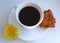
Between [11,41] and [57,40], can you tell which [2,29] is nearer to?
[11,41]

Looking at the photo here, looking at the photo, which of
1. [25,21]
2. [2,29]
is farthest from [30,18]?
[2,29]

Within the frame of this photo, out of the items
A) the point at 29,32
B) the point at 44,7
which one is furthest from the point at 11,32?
the point at 44,7

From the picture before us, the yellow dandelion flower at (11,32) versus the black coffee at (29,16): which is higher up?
the black coffee at (29,16)

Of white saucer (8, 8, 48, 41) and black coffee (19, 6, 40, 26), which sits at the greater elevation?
black coffee (19, 6, 40, 26)

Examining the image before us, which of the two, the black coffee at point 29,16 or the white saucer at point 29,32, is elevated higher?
the black coffee at point 29,16
